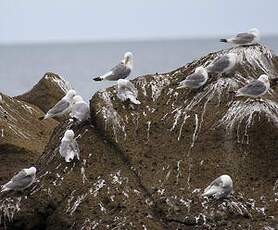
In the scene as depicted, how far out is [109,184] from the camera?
12.4 metres

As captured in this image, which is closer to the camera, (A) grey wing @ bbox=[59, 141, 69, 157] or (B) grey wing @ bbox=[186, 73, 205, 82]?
(A) grey wing @ bbox=[59, 141, 69, 157]

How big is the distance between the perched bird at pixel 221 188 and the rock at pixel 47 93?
8783 millimetres

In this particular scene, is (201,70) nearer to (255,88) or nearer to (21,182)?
(255,88)

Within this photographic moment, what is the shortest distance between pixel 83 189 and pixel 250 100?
3.23 metres

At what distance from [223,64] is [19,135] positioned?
520 cm

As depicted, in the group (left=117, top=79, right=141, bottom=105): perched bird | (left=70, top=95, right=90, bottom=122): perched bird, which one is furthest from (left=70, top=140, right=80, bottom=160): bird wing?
(left=117, top=79, right=141, bottom=105): perched bird

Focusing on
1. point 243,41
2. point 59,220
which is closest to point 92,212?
point 59,220

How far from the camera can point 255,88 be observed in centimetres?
1284

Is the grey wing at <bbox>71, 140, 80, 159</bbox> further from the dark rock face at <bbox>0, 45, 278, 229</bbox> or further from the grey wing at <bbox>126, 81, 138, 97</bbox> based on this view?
the grey wing at <bbox>126, 81, 138, 97</bbox>

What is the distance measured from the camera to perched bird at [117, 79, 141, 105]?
45.3ft

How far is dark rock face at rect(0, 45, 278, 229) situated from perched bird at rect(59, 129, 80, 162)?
130 millimetres

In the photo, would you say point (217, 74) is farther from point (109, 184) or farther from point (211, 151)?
point (109, 184)

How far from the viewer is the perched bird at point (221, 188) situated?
11578mm

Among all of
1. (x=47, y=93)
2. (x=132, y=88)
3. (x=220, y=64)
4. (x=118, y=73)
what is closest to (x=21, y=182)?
(x=132, y=88)
